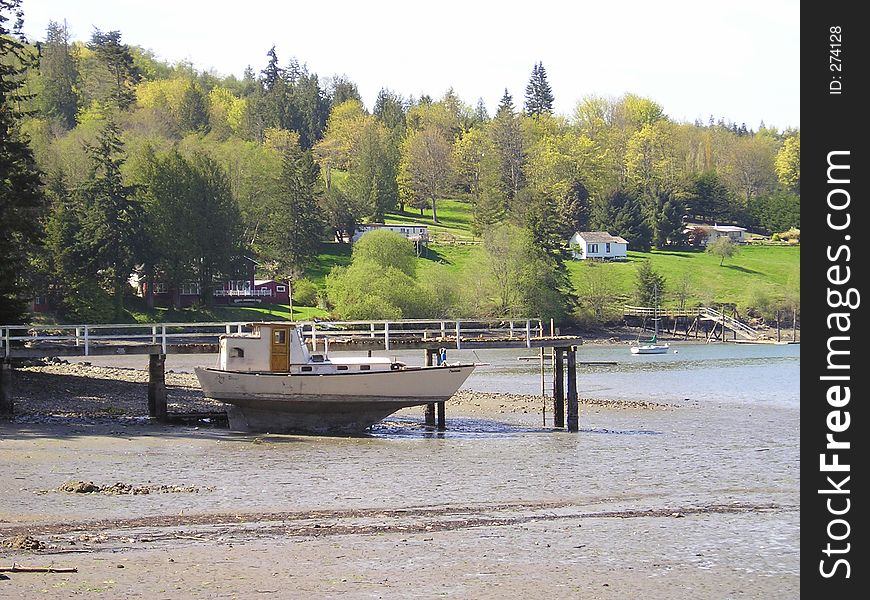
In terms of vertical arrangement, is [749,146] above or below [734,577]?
above

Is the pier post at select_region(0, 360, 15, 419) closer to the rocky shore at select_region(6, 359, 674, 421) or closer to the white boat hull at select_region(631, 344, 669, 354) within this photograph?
the rocky shore at select_region(6, 359, 674, 421)

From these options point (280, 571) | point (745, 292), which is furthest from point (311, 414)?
point (745, 292)

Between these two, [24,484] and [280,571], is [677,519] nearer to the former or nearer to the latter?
[280,571]

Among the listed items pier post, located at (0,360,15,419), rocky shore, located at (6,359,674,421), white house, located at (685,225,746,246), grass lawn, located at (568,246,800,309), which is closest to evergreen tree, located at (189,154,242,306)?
rocky shore, located at (6,359,674,421)

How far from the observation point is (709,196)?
16412 centimetres

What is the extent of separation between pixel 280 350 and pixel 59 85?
13398cm

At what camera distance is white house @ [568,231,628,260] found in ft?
477

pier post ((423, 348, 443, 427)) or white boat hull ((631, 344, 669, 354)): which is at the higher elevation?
pier post ((423, 348, 443, 427))

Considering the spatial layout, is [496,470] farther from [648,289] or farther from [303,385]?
[648,289]

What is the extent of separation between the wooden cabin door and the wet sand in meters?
2.73

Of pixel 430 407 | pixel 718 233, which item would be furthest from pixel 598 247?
pixel 430 407

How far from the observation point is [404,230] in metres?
145

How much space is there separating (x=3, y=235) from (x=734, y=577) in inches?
1179

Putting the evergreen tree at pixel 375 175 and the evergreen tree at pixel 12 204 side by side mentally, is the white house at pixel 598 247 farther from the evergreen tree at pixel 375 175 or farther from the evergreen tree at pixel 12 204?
Result: the evergreen tree at pixel 12 204
